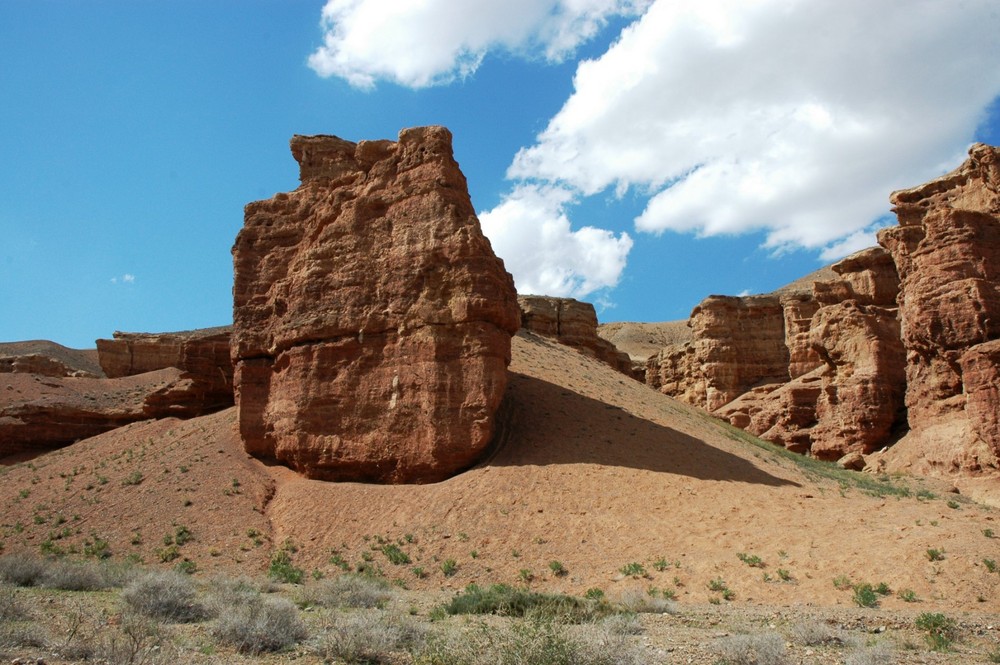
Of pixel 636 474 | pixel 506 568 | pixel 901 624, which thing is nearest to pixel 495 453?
pixel 636 474

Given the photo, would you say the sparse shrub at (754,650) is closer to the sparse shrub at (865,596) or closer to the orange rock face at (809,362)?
the sparse shrub at (865,596)

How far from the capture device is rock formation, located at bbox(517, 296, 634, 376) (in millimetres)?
43188

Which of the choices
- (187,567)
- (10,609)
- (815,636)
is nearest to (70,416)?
(187,567)

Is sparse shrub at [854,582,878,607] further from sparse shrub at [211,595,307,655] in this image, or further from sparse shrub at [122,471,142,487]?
sparse shrub at [122,471,142,487]

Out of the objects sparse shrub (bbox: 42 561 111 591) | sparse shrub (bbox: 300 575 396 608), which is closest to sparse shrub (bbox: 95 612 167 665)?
sparse shrub (bbox: 300 575 396 608)

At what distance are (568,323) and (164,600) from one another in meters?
35.0

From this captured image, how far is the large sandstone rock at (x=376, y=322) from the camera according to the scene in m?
20.5

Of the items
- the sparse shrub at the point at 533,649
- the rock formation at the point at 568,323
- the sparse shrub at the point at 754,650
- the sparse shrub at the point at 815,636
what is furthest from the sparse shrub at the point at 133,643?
the rock formation at the point at 568,323

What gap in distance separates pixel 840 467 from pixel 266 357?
71.3ft

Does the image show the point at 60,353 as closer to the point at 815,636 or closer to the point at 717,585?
the point at 717,585

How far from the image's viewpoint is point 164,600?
10547 millimetres

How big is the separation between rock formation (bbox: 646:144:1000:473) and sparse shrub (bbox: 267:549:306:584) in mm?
20687

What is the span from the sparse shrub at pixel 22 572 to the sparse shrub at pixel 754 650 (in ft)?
38.0

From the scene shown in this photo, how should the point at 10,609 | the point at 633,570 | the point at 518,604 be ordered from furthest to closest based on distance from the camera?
the point at 633,570 → the point at 518,604 → the point at 10,609
